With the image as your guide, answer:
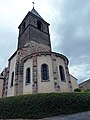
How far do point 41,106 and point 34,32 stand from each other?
53.1ft

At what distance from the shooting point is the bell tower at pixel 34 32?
2278 centimetres

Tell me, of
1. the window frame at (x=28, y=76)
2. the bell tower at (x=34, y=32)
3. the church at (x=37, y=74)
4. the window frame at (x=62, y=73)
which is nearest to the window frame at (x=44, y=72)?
the church at (x=37, y=74)

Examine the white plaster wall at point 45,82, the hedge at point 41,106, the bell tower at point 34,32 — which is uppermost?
the bell tower at point 34,32

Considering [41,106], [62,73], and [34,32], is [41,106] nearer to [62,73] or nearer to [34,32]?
[62,73]

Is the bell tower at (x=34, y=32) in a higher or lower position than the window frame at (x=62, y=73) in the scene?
higher

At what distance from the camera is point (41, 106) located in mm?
10133

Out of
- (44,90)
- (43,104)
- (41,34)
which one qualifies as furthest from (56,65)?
(41,34)

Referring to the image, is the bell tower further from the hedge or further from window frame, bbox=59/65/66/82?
the hedge

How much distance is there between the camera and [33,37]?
22.5m

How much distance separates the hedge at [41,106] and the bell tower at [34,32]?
13.0m

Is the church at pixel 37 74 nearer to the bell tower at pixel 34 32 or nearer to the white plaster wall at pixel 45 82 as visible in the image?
the white plaster wall at pixel 45 82

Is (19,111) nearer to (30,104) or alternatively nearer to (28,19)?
(30,104)

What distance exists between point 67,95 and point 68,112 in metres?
1.46

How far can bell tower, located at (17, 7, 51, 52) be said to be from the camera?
22.8 meters
